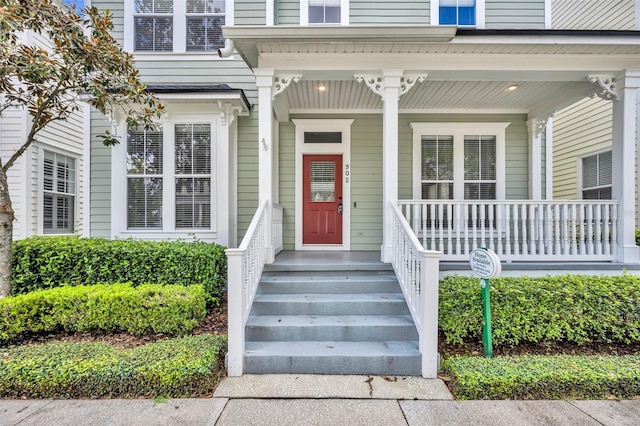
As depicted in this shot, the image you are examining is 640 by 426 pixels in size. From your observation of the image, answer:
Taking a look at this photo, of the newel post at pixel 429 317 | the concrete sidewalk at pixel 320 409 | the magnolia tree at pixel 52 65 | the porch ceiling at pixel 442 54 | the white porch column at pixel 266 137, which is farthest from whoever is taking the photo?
the white porch column at pixel 266 137

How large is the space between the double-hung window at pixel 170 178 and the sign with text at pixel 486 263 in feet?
13.5

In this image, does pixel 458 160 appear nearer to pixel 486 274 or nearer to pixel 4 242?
pixel 486 274

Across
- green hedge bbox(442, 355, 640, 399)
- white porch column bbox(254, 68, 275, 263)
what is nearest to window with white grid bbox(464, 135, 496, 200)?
green hedge bbox(442, 355, 640, 399)

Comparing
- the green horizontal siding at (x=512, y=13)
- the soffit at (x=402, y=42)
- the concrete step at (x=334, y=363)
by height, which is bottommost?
the concrete step at (x=334, y=363)

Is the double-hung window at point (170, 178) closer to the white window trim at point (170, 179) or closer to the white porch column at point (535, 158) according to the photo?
the white window trim at point (170, 179)

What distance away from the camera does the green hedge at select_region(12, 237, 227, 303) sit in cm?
391

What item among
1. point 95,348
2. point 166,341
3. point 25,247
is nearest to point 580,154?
point 166,341

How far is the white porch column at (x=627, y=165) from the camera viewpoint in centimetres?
429

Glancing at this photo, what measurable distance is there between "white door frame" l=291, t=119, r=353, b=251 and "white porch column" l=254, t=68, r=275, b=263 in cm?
183

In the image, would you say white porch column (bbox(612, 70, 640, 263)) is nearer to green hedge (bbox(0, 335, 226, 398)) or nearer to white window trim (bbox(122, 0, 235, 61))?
green hedge (bbox(0, 335, 226, 398))

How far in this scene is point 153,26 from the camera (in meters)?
5.79

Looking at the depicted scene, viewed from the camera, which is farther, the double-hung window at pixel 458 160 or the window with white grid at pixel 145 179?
the double-hung window at pixel 458 160

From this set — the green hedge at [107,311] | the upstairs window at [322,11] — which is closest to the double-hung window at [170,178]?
the green hedge at [107,311]

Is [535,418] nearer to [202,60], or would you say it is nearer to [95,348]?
[95,348]
